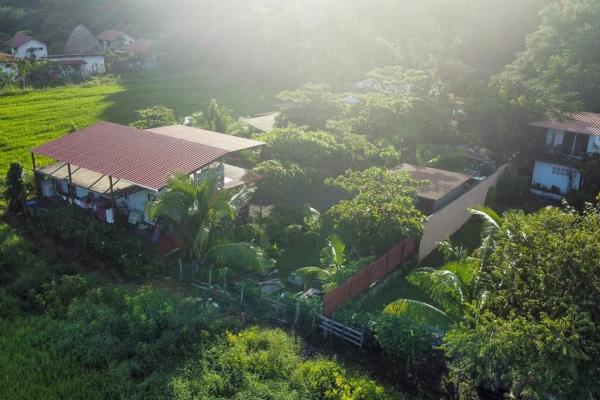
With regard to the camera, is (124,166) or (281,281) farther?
(124,166)

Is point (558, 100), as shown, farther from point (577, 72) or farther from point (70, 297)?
point (70, 297)

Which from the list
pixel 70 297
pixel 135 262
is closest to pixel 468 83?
pixel 135 262

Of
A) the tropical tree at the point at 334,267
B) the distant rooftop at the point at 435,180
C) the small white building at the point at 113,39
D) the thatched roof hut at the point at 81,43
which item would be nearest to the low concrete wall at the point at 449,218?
the distant rooftop at the point at 435,180

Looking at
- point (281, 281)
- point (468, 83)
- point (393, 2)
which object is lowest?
point (281, 281)

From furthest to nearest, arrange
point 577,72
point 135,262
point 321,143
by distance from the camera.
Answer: point 577,72 < point 321,143 < point 135,262

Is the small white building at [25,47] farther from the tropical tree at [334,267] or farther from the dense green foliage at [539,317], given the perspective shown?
the dense green foliage at [539,317]
